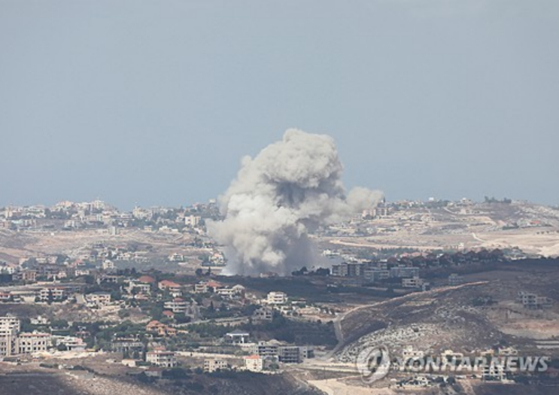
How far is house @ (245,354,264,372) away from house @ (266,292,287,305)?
24.0 metres

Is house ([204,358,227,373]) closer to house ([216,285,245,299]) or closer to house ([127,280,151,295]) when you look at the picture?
house ([216,285,245,299])

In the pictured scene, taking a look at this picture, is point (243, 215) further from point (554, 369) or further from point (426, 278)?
point (554, 369)

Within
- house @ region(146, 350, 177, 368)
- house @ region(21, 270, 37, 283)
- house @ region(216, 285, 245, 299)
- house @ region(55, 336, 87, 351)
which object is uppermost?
house @ region(21, 270, 37, 283)

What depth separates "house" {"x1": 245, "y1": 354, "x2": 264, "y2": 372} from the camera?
110 m

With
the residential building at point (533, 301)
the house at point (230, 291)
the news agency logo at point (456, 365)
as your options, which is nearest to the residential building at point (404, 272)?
the house at point (230, 291)

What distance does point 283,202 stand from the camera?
148500 millimetres

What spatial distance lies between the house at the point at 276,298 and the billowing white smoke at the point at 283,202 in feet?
30.8

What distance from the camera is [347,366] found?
4373 inches

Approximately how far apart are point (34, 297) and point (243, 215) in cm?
1818

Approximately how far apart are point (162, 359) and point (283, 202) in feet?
130

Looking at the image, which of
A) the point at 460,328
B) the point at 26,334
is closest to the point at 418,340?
the point at 460,328

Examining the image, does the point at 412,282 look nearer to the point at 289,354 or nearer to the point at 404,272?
the point at 404,272

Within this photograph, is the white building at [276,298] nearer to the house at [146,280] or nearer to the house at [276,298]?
the house at [276,298]

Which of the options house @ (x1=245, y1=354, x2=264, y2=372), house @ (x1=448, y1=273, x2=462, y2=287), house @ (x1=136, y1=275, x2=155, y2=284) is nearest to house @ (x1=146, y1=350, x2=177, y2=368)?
house @ (x1=245, y1=354, x2=264, y2=372)
